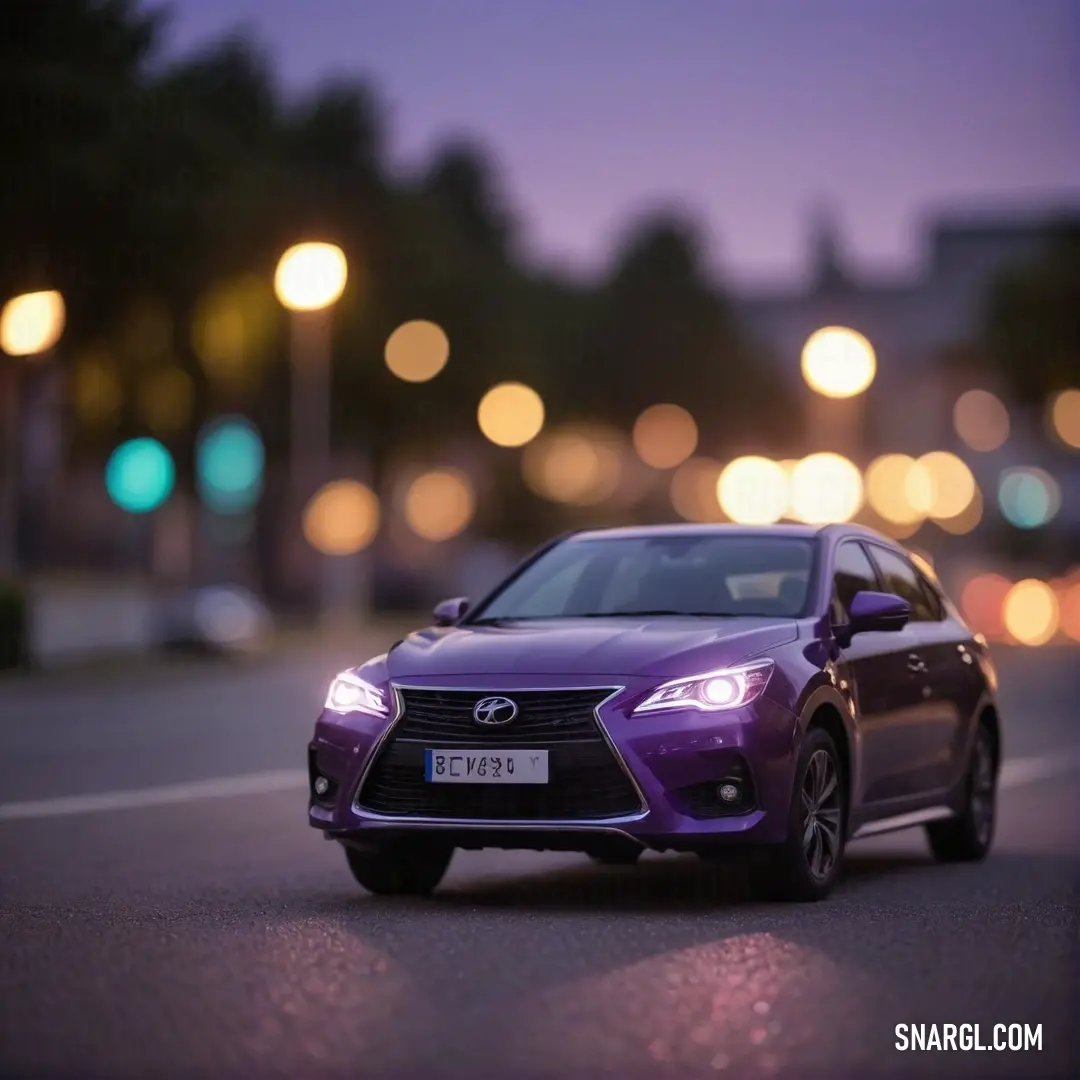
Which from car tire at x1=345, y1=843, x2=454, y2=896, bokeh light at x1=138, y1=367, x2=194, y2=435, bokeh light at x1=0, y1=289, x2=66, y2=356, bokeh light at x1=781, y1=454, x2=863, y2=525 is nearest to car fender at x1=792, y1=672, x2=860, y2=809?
car tire at x1=345, y1=843, x2=454, y2=896

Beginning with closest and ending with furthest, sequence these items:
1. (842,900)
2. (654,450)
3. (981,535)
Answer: (842,900) → (981,535) → (654,450)

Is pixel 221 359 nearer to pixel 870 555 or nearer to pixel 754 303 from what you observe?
pixel 870 555

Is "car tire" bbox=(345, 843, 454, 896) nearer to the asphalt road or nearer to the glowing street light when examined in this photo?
the asphalt road

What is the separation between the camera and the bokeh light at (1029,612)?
5628 centimetres

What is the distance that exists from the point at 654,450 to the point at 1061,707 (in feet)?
335

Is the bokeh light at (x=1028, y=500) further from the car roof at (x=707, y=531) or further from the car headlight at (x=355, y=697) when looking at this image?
the car headlight at (x=355, y=697)

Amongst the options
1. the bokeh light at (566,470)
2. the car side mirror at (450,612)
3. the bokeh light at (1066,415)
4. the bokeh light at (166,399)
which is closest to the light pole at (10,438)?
the bokeh light at (166,399)

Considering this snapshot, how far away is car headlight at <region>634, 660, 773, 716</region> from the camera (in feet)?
32.9

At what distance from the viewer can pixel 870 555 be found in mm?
12570

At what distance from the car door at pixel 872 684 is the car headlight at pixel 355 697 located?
196 centimetres

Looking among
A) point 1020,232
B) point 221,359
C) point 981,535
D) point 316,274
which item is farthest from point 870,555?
point 1020,232

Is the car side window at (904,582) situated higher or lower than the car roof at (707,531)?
lower

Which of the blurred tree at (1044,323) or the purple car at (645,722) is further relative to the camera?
the blurred tree at (1044,323)

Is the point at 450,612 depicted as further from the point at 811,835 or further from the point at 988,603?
the point at 988,603
